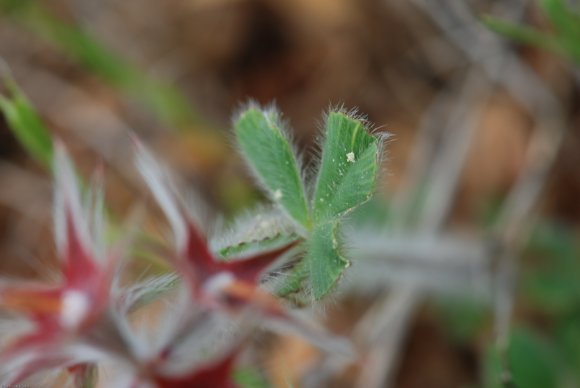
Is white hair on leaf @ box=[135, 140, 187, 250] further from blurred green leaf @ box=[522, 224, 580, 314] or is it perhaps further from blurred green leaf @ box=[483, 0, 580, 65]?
blurred green leaf @ box=[522, 224, 580, 314]

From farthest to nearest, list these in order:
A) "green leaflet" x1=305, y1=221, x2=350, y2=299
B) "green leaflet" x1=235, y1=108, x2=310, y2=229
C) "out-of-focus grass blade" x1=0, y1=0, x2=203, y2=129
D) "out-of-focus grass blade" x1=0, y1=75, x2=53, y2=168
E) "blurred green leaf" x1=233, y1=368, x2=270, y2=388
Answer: "out-of-focus grass blade" x1=0, y1=0, x2=203, y2=129 < "out-of-focus grass blade" x1=0, y1=75, x2=53, y2=168 < "blurred green leaf" x1=233, y1=368, x2=270, y2=388 < "green leaflet" x1=235, y1=108, x2=310, y2=229 < "green leaflet" x1=305, y1=221, x2=350, y2=299

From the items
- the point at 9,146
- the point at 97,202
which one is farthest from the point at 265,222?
the point at 9,146

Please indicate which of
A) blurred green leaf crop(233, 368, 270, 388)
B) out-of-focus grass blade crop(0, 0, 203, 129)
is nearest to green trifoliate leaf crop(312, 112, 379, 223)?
blurred green leaf crop(233, 368, 270, 388)

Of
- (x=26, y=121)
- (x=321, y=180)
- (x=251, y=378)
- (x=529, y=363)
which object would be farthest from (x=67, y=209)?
(x=529, y=363)

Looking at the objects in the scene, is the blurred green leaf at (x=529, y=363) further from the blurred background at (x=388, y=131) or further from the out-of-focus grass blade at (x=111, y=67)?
the out-of-focus grass blade at (x=111, y=67)

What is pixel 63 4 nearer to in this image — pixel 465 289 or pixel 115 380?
pixel 465 289

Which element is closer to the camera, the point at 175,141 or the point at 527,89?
the point at 527,89

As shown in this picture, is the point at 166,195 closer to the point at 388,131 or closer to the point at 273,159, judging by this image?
the point at 273,159
